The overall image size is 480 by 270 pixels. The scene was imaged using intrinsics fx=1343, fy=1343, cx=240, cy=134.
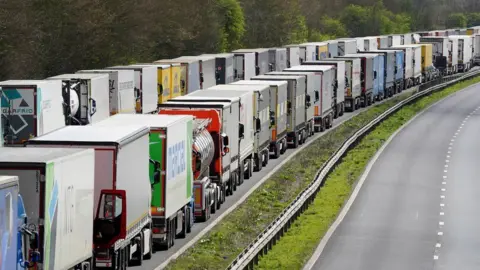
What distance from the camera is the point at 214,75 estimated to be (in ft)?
287

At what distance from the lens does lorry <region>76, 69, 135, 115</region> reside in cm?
6525

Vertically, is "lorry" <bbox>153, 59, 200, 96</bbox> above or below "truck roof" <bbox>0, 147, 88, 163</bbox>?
below

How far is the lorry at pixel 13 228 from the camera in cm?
2167

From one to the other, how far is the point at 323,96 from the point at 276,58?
25.9m

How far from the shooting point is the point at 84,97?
5894 centimetres

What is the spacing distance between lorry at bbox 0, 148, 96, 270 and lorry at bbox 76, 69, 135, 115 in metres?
36.9

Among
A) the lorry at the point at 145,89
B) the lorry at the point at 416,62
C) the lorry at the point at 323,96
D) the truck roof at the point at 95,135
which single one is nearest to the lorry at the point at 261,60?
the lorry at the point at 323,96

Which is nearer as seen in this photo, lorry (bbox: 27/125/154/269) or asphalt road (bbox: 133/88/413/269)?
lorry (bbox: 27/125/154/269)

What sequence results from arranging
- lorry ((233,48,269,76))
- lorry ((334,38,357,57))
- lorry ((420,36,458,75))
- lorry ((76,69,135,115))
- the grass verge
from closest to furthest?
the grass verge
lorry ((76,69,135,115))
lorry ((233,48,269,76))
lorry ((334,38,357,57))
lorry ((420,36,458,75))

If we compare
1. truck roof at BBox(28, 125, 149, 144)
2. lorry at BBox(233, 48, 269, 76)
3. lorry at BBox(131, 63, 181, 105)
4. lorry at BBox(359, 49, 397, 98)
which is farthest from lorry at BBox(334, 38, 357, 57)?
truck roof at BBox(28, 125, 149, 144)

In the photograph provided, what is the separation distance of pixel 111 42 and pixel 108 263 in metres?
68.6

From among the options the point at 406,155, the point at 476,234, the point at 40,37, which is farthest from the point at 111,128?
the point at 40,37

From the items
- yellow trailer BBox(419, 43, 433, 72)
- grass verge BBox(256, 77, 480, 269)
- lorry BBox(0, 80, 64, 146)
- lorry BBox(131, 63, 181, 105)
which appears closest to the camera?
grass verge BBox(256, 77, 480, 269)

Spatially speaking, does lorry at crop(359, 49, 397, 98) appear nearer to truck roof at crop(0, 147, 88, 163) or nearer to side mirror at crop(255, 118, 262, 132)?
side mirror at crop(255, 118, 262, 132)
